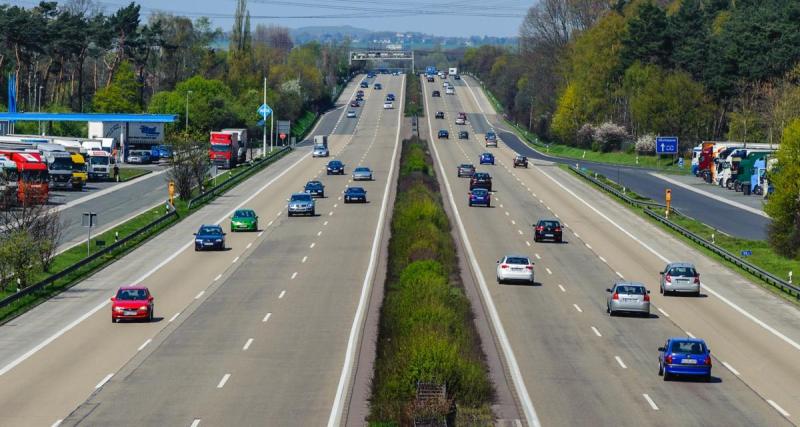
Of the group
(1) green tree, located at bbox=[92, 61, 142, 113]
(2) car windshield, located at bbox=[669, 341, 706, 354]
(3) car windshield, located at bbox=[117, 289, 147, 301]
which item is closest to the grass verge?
(2) car windshield, located at bbox=[669, 341, 706, 354]

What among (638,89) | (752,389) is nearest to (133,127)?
(638,89)

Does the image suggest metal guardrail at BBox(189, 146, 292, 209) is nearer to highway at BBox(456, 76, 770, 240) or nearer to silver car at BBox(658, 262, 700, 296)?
highway at BBox(456, 76, 770, 240)

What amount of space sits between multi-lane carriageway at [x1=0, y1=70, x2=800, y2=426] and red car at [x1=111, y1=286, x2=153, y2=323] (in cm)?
50

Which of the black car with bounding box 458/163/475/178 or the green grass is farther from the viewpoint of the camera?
the green grass

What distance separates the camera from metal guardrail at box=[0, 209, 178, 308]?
165 ft

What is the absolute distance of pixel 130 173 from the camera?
388 ft

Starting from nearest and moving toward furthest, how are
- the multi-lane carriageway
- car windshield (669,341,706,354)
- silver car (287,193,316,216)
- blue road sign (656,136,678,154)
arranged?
the multi-lane carriageway, car windshield (669,341,706,354), silver car (287,193,316,216), blue road sign (656,136,678,154)

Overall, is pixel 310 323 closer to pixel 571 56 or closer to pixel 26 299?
pixel 26 299

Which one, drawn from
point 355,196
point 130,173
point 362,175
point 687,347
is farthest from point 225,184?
point 687,347

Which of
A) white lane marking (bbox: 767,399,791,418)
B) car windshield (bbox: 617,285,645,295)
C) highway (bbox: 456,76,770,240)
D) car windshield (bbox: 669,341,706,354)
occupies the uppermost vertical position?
car windshield (bbox: 669,341,706,354)

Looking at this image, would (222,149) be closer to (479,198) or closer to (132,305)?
(479,198)

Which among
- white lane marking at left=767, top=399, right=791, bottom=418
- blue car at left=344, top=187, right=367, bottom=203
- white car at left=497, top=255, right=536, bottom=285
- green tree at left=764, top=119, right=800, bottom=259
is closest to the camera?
white lane marking at left=767, top=399, right=791, bottom=418

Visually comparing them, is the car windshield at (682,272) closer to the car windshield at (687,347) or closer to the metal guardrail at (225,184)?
the car windshield at (687,347)

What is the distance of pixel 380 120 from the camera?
18762 centimetres
